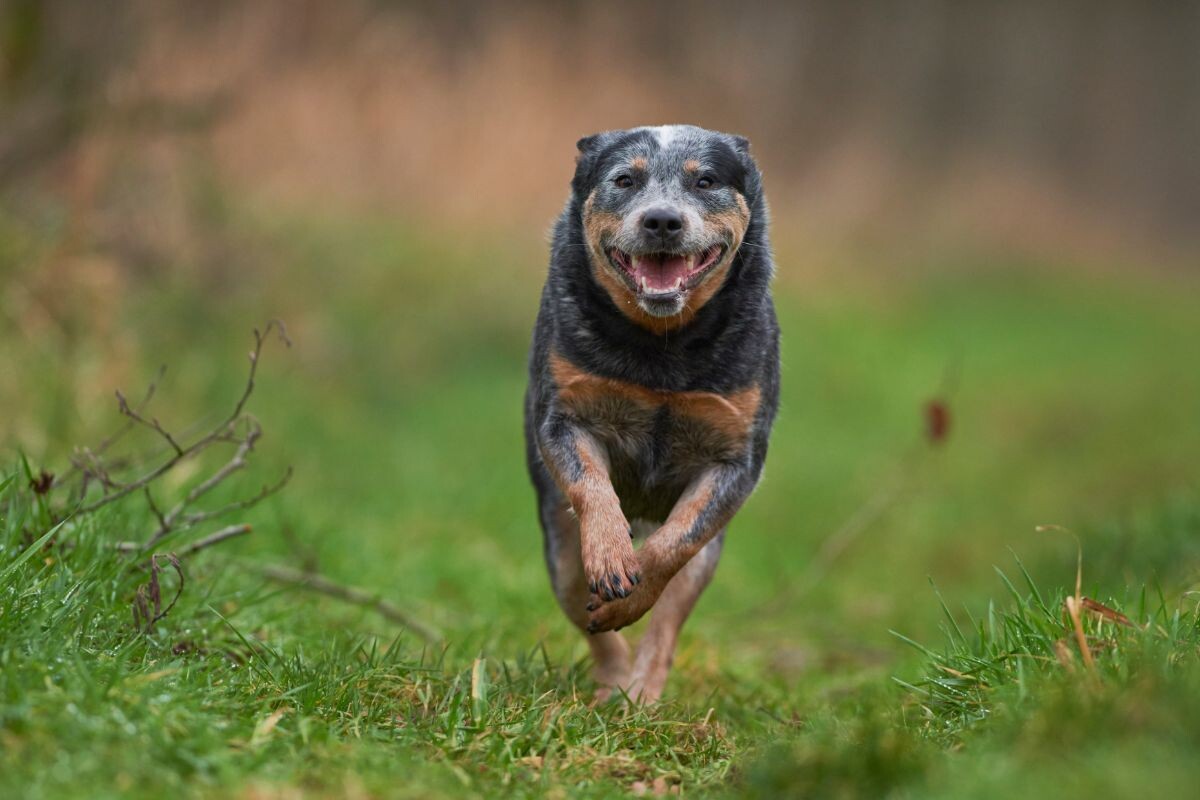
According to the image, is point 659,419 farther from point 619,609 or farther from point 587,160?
point 587,160

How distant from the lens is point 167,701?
302 centimetres

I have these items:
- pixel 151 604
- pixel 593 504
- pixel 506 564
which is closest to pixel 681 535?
pixel 593 504

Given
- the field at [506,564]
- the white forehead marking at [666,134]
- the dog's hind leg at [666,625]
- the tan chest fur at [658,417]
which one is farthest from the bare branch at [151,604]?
the white forehead marking at [666,134]

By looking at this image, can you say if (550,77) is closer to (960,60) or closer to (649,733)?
(649,733)

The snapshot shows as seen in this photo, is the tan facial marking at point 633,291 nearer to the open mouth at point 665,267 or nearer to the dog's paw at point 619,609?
the open mouth at point 665,267

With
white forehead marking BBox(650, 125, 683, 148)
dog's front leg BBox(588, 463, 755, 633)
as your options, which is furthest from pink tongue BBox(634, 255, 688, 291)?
dog's front leg BBox(588, 463, 755, 633)

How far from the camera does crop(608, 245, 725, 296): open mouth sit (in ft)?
13.4

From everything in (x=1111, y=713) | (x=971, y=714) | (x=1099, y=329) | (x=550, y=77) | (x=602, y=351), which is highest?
(x=550, y=77)

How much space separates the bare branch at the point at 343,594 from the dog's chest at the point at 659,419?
98cm

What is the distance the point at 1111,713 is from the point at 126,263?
255 inches

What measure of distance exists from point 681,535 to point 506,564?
2.66m

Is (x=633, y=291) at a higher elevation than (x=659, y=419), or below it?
higher

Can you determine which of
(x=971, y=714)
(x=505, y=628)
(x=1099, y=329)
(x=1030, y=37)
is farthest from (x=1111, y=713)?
(x=1030, y=37)

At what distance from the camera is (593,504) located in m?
3.90
